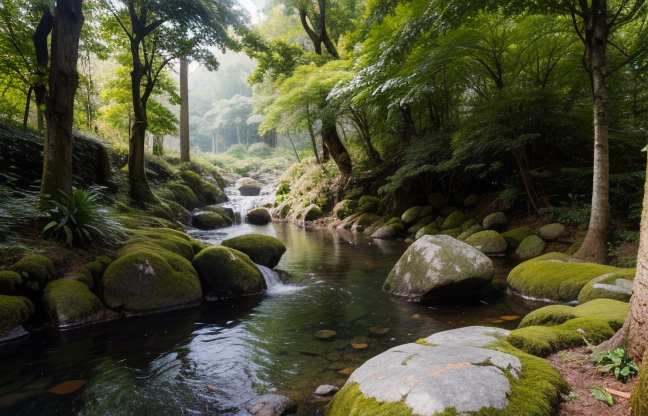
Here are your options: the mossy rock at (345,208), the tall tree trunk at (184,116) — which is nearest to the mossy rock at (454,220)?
the mossy rock at (345,208)

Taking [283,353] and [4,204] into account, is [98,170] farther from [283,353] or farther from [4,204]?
[283,353]

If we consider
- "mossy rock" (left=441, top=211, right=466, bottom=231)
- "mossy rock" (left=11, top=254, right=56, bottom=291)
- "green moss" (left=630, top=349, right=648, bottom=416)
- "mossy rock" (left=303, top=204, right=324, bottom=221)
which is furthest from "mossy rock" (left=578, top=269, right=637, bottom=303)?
"mossy rock" (left=303, top=204, right=324, bottom=221)

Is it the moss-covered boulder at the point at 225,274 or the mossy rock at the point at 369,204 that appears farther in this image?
the mossy rock at the point at 369,204

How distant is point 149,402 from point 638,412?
3.56m

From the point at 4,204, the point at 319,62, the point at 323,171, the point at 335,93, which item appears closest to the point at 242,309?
A: the point at 4,204

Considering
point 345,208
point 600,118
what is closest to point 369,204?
point 345,208

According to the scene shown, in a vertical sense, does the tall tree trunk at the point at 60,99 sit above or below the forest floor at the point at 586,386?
above

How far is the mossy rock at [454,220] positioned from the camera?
465 inches

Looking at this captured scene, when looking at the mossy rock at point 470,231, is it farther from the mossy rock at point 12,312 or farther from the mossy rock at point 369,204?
the mossy rock at point 12,312

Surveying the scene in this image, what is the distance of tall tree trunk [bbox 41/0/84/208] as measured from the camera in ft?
19.6

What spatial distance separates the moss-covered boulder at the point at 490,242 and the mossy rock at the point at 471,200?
3.12 metres

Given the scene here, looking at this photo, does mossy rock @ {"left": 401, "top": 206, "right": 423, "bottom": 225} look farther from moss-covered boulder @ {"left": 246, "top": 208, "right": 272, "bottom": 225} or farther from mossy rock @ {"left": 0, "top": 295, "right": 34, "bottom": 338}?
mossy rock @ {"left": 0, "top": 295, "right": 34, "bottom": 338}

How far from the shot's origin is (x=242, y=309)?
5.93 meters

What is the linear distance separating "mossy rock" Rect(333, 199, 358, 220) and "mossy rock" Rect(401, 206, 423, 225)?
3.92m
